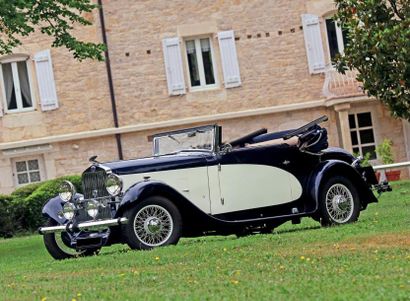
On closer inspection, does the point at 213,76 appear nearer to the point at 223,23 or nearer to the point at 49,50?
the point at 223,23

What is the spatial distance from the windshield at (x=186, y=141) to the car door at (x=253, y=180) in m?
0.40

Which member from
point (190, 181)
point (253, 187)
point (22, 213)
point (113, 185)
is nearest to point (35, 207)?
point (22, 213)

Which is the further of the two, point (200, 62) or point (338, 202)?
point (200, 62)

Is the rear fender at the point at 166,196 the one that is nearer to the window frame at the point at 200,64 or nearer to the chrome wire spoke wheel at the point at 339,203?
the chrome wire spoke wheel at the point at 339,203

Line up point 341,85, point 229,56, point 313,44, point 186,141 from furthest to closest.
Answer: point 313,44
point 229,56
point 341,85
point 186,141

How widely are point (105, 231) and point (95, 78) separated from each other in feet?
63.2

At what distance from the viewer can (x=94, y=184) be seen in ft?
54.0

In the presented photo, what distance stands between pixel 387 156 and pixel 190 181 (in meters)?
18.5

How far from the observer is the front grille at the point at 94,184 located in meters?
16.3

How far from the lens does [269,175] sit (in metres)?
17.1

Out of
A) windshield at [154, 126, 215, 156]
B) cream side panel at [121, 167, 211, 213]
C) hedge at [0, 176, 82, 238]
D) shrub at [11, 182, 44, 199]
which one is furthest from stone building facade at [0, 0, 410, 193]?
cream side panel at [121, 167, 211, 213]

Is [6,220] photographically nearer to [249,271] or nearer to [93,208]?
[93,208]

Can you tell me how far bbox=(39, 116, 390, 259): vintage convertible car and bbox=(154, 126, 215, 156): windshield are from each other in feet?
0.06

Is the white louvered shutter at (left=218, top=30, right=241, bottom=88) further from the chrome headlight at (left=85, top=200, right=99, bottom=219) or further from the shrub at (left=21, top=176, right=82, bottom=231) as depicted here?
the chrome headlight at (left=85, top=200, right=99, bottom=219)
